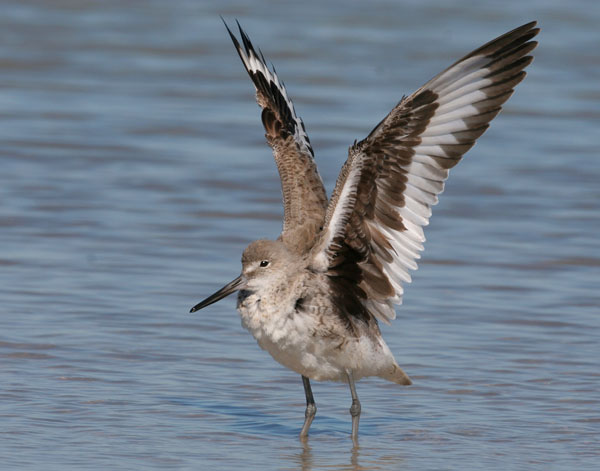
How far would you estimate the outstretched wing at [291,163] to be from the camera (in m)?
7.08

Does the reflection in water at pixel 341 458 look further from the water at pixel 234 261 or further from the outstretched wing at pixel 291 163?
the outstretched wing at pixel 291 163

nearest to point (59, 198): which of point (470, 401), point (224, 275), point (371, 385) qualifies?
point (224, 275)

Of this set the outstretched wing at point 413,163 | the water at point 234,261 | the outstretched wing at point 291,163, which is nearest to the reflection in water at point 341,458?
the water at point 234,261

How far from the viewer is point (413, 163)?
6258mm

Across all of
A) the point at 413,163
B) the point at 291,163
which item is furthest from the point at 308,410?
the point at 291,163

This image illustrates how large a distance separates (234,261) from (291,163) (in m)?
1.87

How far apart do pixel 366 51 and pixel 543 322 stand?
A: 9.49 meters

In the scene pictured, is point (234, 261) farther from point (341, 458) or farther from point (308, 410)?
point (341, 458)

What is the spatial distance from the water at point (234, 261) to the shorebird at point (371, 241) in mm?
454

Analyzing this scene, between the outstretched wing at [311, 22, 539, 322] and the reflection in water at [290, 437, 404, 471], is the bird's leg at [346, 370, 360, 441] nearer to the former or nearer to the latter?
the reflection in water at [290, 437, 404, 471]

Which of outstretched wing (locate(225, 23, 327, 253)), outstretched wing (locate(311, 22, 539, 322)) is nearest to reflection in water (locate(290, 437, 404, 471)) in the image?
outstretched wing (locate(311, 22, 539, 322))

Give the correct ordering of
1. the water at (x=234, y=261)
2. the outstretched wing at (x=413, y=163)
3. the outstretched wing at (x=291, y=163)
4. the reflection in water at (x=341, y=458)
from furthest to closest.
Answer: the outstretched wing at (x=291, y=163) < the water at (x=234, y=261) < the outstretched wing at (x=413, y=163) < the reflection in water at (x=341, y=458)

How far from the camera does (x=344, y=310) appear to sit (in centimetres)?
646

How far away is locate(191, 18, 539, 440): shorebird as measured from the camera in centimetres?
615
